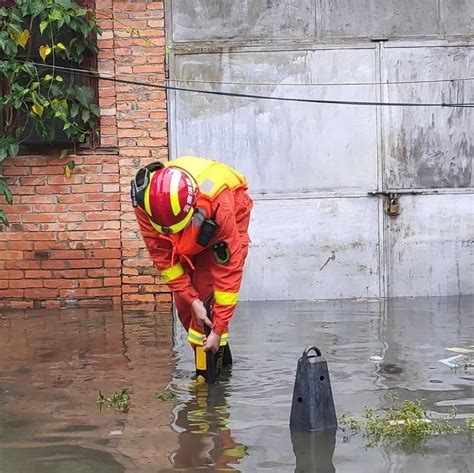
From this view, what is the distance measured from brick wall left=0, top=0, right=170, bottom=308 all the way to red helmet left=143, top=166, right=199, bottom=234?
366 centimetres

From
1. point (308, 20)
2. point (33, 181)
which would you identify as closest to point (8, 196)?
point (33, 181)

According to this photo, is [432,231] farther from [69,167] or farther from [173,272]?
[173,272]

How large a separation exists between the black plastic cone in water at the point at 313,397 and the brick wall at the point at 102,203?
14.2ft

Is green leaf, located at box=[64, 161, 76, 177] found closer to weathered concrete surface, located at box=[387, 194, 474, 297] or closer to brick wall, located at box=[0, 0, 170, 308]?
brick wall, located at box=[0, 0, 170, 308]

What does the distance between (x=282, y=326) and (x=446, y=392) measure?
2.49 metres

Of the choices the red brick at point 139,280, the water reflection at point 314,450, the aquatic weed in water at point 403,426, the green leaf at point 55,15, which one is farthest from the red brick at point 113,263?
the water reflection at point 314,450

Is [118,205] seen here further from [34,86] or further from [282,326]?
[282,326]

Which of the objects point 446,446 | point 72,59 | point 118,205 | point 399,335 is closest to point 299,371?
point 446,446

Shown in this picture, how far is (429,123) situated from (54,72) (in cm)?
369

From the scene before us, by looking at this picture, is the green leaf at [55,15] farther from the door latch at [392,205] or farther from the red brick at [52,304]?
the door latch at [392,205]

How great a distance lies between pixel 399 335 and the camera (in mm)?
7121

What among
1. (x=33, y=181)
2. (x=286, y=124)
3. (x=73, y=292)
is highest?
(x=286, y=124)

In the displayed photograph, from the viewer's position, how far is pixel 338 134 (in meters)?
8.70

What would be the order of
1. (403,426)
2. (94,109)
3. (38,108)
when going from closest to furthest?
(403,426) < (38,108) < (94,109)
